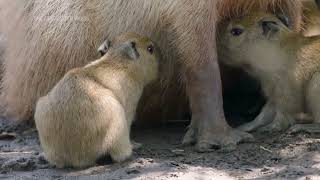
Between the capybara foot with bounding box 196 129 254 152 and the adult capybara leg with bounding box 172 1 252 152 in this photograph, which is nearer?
the capybara foot with bounding box 196 129 254 152

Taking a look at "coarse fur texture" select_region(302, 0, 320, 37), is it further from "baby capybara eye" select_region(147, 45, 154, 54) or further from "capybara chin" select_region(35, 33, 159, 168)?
"capybara chin" select_region(35, 33, 159, 168)

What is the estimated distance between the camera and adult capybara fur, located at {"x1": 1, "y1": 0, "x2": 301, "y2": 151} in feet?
20.0

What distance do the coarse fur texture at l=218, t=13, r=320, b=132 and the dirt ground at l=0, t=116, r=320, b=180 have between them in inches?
9.0

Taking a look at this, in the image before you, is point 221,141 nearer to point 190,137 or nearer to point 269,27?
point 190,137

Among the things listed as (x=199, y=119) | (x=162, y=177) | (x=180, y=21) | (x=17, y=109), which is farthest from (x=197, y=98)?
(x=17, y=109)

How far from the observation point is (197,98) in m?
6.12

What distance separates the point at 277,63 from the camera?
21.2 ft

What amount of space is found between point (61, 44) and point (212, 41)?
4.10 ft

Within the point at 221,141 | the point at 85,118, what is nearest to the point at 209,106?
the point at 221,141

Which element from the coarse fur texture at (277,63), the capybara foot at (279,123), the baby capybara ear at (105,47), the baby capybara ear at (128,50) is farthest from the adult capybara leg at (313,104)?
the baby capybara ear at (105,47)

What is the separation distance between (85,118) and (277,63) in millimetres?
1763

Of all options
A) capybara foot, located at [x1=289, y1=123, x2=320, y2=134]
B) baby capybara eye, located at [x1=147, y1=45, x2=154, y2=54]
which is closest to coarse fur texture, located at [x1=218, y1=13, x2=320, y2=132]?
capybara foot, located at [x1=289, y1=123, x2=320, y2=134]

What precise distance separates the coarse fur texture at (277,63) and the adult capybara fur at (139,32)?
0.70ft

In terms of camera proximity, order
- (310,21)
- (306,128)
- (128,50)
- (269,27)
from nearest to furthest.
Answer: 1. (128,50)
2. (306,128)
3. (269,27)
4. (310,21)
